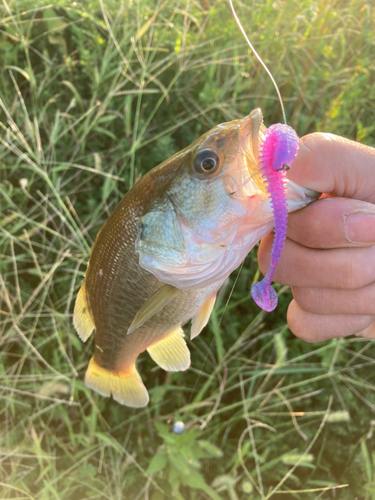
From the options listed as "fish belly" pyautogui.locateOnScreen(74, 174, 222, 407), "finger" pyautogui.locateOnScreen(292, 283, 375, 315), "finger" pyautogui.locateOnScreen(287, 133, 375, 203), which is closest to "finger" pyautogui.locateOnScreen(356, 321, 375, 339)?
"finger" pyautogui.locateOnScreen(292, 283, 375, 315)

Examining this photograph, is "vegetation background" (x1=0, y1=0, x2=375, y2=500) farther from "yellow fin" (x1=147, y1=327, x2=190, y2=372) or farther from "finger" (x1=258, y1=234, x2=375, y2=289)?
"finger" (x1=258, y1=234, x2=375, y2=289)

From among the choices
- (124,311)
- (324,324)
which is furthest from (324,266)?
(124,311)

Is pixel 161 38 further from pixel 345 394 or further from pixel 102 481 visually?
pixel 102 481

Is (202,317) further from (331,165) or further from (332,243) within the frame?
(331,165)

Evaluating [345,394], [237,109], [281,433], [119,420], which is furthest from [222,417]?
[237,109]

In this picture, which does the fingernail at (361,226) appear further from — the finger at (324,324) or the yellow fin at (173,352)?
the yellow fin at (173,352)

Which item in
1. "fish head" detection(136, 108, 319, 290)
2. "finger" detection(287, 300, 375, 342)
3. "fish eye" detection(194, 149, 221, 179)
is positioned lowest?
"finger" detection(287, 300, 375, 342)
